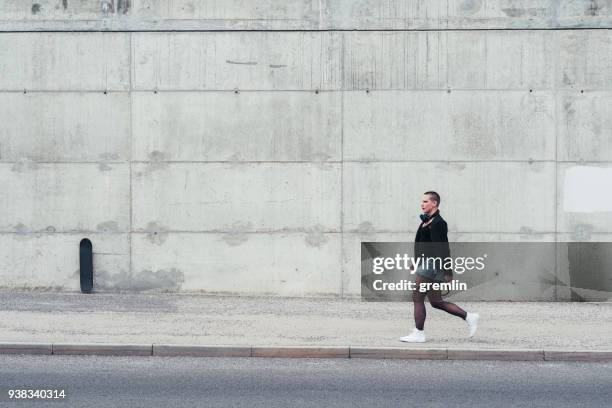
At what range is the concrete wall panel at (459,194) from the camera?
1622cm

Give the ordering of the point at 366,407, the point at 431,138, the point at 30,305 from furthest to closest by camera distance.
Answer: the point at 431,138, the point at 30,305, the point at 366,407

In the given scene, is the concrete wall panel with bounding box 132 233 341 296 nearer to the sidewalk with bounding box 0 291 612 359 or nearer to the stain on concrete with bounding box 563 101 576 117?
the sidewalk with bounding box 0 291 612 359

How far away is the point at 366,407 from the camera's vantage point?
8570 millimetres

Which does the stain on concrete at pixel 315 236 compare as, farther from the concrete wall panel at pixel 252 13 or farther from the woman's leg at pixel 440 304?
the woman's leg at pixel 440 304

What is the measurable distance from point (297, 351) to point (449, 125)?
6.33 m

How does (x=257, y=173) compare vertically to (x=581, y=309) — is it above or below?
above

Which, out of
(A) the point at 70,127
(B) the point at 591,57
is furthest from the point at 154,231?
(B) the point at 591,57

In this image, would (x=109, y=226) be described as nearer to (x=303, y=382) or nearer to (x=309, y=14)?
(x=309, y=14)

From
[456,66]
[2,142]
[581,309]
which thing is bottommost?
[581,309]

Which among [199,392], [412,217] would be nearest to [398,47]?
[412,217]

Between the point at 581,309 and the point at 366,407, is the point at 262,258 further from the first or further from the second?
the point at 366,407

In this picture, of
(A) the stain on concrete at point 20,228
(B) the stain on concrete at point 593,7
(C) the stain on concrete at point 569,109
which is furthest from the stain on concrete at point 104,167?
(B) the stain on concrete at point 593,7

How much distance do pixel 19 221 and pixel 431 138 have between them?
7.04 meters

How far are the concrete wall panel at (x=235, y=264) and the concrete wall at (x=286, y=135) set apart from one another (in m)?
0.03
